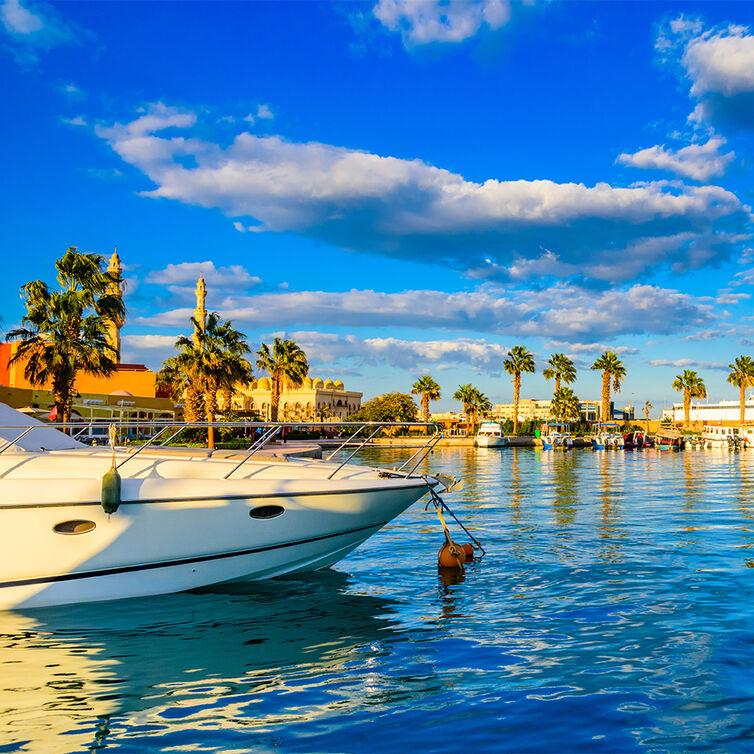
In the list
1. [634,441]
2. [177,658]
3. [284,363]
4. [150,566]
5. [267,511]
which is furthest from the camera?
[634,441]

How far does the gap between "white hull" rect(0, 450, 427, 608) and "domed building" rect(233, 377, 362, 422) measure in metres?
127

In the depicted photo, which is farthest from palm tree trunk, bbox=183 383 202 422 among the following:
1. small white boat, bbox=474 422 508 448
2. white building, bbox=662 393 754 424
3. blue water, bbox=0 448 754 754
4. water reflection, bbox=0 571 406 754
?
white building, bbox=662 393 754 424

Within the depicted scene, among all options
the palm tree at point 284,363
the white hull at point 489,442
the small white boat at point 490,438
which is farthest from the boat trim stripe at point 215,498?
the small white boat at point 490,438

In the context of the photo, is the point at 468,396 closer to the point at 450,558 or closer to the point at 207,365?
the point at 207,365

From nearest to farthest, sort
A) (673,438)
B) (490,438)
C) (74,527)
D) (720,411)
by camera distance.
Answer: (74,527) → (490,438) → (673,438) → (720,411)

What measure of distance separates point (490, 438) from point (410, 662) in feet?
245

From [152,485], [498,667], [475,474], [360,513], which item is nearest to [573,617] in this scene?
[498,667]

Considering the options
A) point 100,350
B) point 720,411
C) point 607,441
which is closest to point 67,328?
point 100,350

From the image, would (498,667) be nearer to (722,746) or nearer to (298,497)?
(722,746)

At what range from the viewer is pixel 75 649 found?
7047 millimetres

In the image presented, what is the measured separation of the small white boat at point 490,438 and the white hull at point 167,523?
71.7 m

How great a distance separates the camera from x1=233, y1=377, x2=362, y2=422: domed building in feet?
472

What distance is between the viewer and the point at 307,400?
152m

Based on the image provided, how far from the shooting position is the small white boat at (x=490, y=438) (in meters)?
79.9
